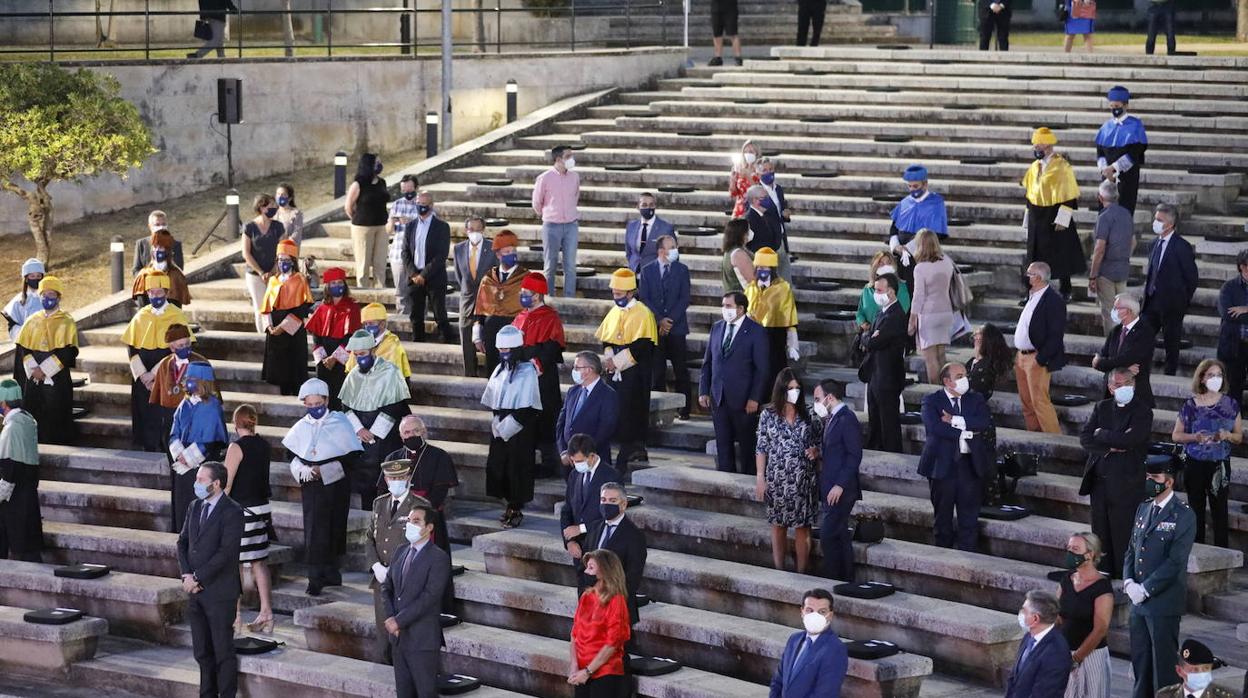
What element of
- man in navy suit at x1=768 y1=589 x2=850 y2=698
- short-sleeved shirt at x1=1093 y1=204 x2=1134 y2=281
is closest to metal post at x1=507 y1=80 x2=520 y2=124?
short-sleeved shirt at x1=1093 y1=204 x2=1134 y2=281

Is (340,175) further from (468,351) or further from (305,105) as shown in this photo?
(468,351)

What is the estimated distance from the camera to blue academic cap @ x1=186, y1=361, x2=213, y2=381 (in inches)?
634

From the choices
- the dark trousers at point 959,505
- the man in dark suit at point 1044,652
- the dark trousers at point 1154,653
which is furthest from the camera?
the dark trousers at point 959,505

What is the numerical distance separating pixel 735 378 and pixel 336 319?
3.78 meters

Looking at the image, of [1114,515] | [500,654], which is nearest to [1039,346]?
[1114,515]

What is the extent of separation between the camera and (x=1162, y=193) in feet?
70.1

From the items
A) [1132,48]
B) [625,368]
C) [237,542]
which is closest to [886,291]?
[625,368]

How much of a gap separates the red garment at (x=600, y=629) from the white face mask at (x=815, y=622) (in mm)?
1409

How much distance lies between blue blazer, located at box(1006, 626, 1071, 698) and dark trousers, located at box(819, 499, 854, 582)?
114 inches

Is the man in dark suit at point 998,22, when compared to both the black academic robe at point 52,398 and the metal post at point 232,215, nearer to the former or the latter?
the metal post at point 232,215

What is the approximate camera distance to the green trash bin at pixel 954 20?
99.9ft

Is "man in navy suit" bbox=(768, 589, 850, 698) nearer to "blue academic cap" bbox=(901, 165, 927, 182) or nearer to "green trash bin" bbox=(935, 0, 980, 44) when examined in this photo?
"blue academic cap" bbox=(901, 165, 927, 182)

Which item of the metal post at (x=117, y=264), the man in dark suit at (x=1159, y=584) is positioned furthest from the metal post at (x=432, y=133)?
the man in dark suit at (x=1159, y=584)

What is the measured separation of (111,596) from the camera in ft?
53.5
